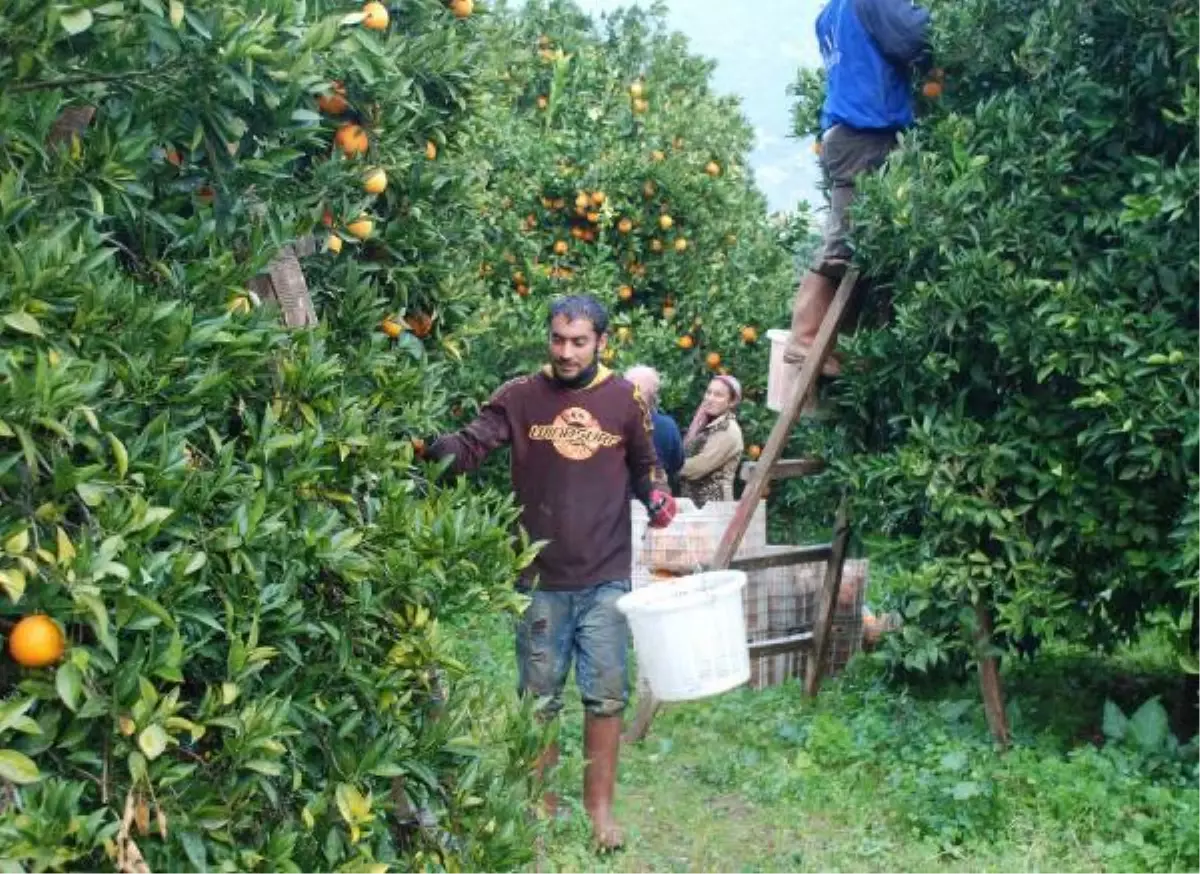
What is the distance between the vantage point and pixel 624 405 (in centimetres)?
588

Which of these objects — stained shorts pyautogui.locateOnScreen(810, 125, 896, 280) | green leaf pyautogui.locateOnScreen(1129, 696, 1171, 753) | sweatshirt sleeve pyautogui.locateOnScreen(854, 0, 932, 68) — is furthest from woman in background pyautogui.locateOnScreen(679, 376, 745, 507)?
green leaf pyautogui.locateOnScreen(1129, 696, 1171, 753)

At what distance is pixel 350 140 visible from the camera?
4.28 metres

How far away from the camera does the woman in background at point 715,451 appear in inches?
404

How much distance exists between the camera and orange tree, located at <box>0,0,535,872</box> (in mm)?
2842

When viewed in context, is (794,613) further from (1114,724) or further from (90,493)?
(90,493)

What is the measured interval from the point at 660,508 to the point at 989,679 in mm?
1940

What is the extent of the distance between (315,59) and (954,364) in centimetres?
399

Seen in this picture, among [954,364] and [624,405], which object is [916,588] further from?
[624,405]

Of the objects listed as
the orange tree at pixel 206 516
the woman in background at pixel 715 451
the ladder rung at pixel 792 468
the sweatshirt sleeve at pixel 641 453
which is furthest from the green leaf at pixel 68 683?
the woman in background at pixel 715 451

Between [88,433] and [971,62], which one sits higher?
[971,62]

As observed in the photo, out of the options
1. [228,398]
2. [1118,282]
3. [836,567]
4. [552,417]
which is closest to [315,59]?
[228,398]

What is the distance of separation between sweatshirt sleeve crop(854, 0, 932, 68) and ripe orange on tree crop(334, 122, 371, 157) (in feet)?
11.0

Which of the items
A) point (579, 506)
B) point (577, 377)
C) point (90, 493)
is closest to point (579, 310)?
point (577, 377)

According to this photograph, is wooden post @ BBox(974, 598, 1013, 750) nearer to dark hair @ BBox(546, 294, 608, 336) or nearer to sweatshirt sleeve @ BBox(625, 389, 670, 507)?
sweatshirt sleeve @ BBox(625, 389, 670, 507)
